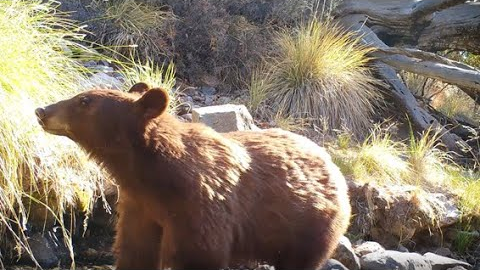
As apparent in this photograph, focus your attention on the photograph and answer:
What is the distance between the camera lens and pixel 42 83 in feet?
18.9

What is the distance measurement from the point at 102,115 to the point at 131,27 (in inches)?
225

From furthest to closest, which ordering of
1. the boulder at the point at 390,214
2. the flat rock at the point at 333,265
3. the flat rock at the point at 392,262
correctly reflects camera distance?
1. the boulder at the point at 390,214
2. the flat rock at the point at 392,262
3. the flat rock at the point at 333,265

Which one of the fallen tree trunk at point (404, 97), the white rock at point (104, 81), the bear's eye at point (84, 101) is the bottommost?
the fallen tree trunk at point (404, 97)

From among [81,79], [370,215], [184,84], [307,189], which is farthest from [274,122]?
[307,189]

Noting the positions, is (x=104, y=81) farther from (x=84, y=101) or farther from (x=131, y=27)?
(x=84, y=101)

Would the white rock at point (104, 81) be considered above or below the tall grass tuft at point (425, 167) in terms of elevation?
above

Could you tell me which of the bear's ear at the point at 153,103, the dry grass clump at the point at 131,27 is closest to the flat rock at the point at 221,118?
the dry grass clump at the point at 131,27

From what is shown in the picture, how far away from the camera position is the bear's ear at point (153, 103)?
3812mm

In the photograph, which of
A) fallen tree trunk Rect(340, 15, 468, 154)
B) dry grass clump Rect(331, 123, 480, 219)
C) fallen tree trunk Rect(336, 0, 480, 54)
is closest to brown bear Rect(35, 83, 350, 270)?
dry grass clump Rect(331, 123, 480, 219)

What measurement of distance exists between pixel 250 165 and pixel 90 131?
88 cm

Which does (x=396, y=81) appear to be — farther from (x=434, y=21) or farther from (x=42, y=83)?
(x=42, y=83)

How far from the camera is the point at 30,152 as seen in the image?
526cm

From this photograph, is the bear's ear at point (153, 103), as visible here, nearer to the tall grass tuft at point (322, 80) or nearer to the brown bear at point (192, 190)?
the brown bear at point (192, 190)

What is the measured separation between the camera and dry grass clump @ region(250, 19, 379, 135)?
9.30m
